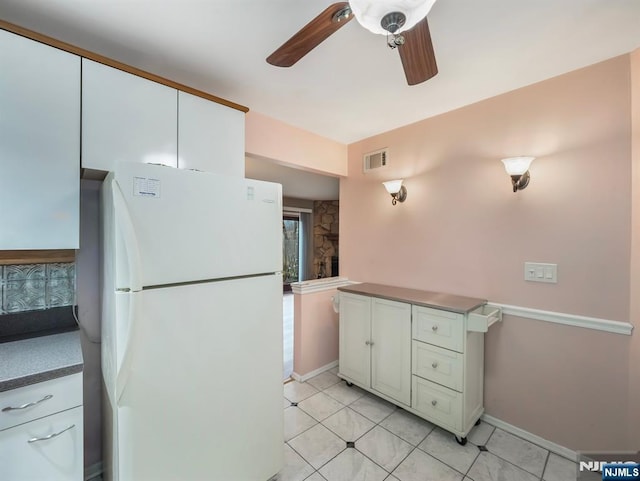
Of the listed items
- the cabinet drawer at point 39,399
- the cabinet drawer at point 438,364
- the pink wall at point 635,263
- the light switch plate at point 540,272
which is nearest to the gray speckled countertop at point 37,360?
the cabinet drawer at point 39,399

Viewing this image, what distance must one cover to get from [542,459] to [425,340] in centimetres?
94

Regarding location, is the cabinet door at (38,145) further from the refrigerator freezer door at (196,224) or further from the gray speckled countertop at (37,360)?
the gray speckled countertop at (37,360)

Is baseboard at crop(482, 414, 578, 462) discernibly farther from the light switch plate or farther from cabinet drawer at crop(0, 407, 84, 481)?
cabinet drawer at crop(0, 407, 84, 481)

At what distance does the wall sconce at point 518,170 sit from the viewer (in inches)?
70.5

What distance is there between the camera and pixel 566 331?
1.76 meters

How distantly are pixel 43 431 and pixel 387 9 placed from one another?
6.35ft

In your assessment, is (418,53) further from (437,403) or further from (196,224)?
(437,403)

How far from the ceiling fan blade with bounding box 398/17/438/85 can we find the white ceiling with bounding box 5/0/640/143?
0.90ft

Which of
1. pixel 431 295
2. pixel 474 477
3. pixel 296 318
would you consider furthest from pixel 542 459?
pixel 296 318

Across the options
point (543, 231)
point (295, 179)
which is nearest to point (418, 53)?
point (543, 231)

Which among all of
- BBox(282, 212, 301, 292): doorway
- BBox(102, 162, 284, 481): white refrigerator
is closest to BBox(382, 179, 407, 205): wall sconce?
BBox(102, 162, 284, 481): white refrigerator

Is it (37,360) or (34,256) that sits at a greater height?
(34,256)

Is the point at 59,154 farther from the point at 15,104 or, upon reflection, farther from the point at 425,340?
the point at 425,340

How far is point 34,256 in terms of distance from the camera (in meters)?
1.31
